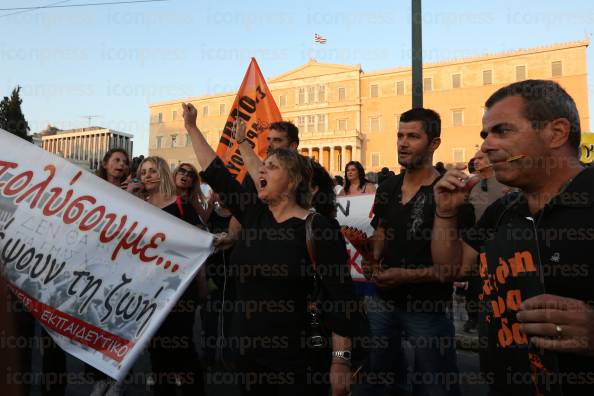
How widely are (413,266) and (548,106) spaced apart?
147 centimetres

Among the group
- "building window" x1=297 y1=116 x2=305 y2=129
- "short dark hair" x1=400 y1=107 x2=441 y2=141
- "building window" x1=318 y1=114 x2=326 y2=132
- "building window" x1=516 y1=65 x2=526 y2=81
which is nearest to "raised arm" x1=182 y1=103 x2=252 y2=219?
"short dark hair" x1=400 y1=107 x2=441 y2=141

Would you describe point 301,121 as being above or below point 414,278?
above

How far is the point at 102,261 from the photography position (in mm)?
2971

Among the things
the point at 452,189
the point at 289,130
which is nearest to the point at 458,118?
the point at 289,130

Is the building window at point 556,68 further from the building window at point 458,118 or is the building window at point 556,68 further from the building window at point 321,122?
the building window at point 321,122

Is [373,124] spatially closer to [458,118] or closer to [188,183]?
[458,118]

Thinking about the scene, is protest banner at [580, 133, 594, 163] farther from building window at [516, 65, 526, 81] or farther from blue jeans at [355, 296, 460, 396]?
building window at [516, 65, 526, 81]

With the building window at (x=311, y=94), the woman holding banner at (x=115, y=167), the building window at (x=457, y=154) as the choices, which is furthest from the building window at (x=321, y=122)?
the woman holding banner at (x=115, y=167)

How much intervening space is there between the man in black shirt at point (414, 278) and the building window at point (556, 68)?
55.1 m

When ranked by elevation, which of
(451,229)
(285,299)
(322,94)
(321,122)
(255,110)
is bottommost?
(285,299)

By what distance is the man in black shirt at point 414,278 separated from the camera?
2.66 metres

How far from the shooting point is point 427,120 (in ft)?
9.66

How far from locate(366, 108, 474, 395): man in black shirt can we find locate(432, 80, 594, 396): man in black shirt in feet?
2.89

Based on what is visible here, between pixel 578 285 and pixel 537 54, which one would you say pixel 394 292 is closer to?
pixel 578 285
